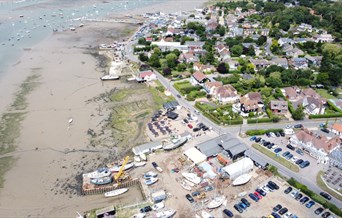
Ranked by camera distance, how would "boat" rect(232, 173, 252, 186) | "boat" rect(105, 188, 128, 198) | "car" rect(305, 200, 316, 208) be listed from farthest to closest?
"boat" rect(232, 173, 252, 186)
"boat" rect(105, 188, 128, 198)
"car" rect(305, 200, 316, 208)

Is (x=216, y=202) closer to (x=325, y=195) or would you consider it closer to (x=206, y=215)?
(x=206, y=215)

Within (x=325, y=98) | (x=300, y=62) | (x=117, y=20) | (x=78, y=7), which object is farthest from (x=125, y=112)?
(x=78, y=7)

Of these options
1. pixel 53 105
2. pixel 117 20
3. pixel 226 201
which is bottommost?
pixel 226 201

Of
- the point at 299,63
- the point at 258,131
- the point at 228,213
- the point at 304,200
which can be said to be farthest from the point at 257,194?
the point at 299,63

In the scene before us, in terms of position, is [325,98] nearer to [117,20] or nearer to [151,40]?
[151,40]

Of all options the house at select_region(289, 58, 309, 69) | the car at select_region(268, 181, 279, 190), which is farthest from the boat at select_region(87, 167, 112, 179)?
the house at select_region(289, 58, 309, 69)

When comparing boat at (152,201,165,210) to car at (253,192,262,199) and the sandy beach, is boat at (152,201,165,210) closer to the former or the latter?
the sandy beach
